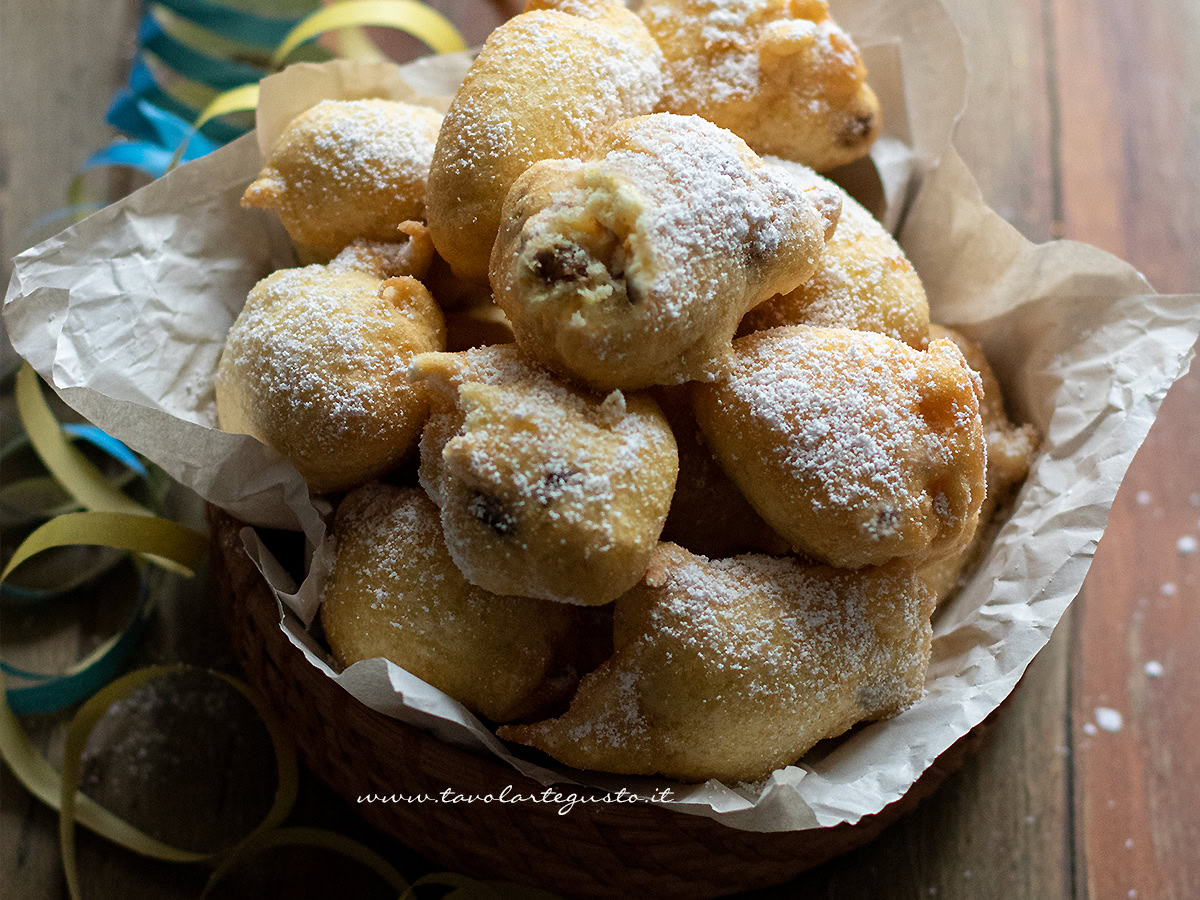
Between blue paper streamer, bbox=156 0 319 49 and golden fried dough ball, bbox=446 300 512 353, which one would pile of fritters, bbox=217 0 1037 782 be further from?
blue paper streamer, bbox=156 0 319 49

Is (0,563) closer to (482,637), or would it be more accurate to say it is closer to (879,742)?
(482,637)

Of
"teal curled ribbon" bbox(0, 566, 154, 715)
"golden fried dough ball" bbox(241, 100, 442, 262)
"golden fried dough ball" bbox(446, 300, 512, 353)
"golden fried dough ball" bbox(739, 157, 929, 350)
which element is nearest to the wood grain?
"golden fried dough ball" bbox(739, 157, 929, 350)

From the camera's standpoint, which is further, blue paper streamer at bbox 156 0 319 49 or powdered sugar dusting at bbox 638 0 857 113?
blue paper streamer at bbox 156 0 319 49

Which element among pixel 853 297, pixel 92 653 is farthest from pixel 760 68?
pixel 92 653

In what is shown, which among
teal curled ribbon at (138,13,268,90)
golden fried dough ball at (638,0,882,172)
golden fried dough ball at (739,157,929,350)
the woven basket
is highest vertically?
golden fried dough ball at (638,0,882,172)

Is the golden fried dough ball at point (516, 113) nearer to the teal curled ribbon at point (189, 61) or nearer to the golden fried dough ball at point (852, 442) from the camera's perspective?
the golden fried dough ball at point (852, 442)

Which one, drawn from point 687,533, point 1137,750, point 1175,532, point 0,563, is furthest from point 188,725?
point 1175,532
